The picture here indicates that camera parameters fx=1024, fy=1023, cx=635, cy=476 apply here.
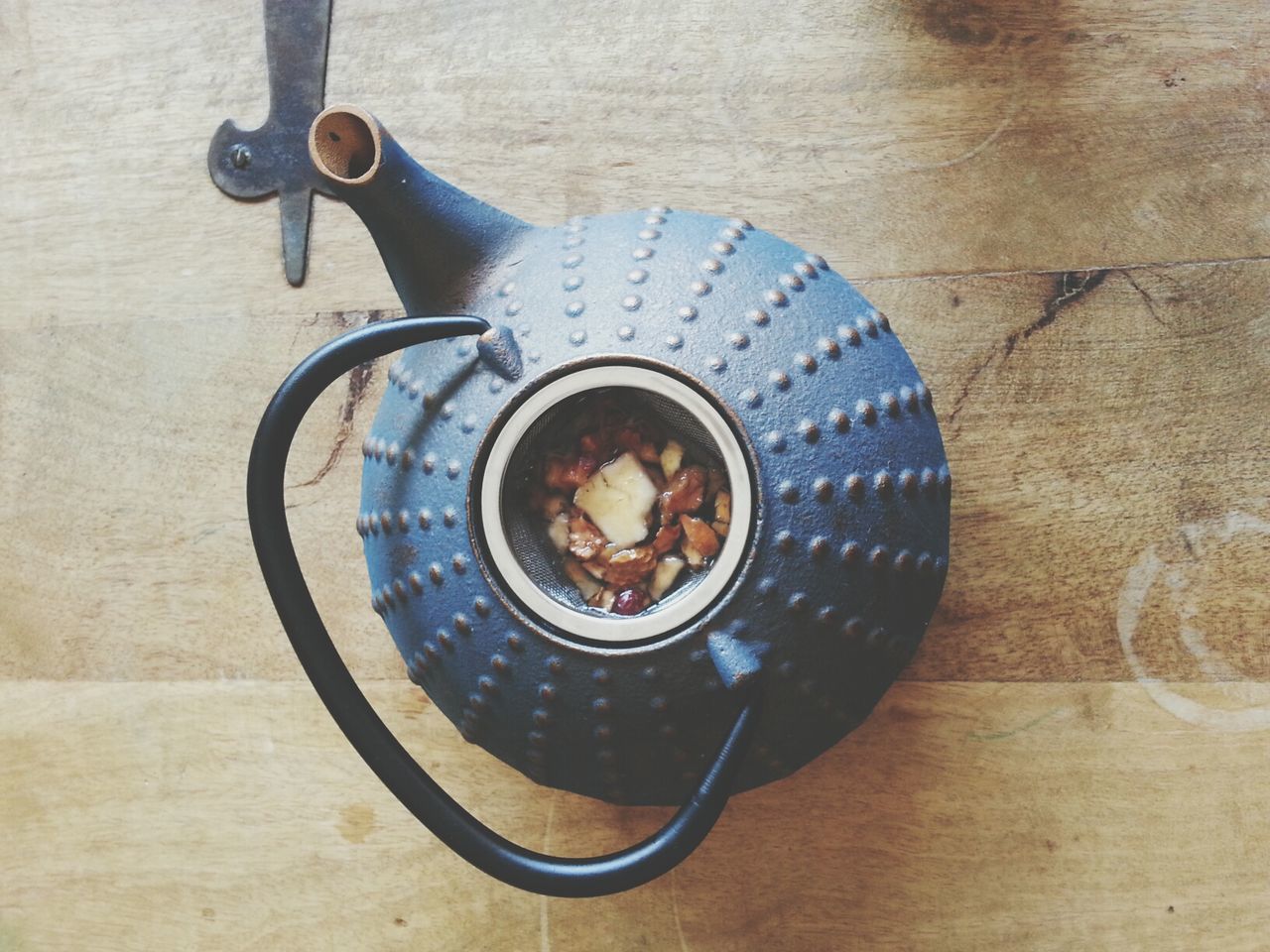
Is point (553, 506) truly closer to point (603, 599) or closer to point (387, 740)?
point (603, 599)

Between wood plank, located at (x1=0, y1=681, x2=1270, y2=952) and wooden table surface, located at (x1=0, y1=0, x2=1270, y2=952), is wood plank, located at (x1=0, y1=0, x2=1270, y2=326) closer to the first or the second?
wooden table surface, located at (x1=0, y1=0, x2=1270, y2=952)

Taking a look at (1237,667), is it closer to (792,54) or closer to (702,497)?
(702,497)

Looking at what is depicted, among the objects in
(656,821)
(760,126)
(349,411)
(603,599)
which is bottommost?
(656,821)

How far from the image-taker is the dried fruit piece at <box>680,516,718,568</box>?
0.72m

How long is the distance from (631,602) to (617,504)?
0.07 meters

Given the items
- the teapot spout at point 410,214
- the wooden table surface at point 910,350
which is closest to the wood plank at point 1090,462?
the wooden table surface at point 910,350

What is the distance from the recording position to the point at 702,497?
74cm

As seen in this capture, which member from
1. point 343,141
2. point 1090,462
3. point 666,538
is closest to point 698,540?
point 666,538

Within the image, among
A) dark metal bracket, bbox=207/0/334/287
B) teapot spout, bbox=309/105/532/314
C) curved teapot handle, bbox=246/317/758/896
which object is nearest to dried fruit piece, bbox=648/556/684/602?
curved teapot handle, bbox=246/317/758/896

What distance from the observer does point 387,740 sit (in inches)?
26.1

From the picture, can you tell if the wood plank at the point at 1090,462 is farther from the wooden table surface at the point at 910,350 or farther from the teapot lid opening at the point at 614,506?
the teapot lid opening at the point at 614,506

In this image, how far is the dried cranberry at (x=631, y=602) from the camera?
2.36 ft

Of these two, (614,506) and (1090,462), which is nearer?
(614,506)

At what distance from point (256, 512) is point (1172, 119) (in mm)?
938
